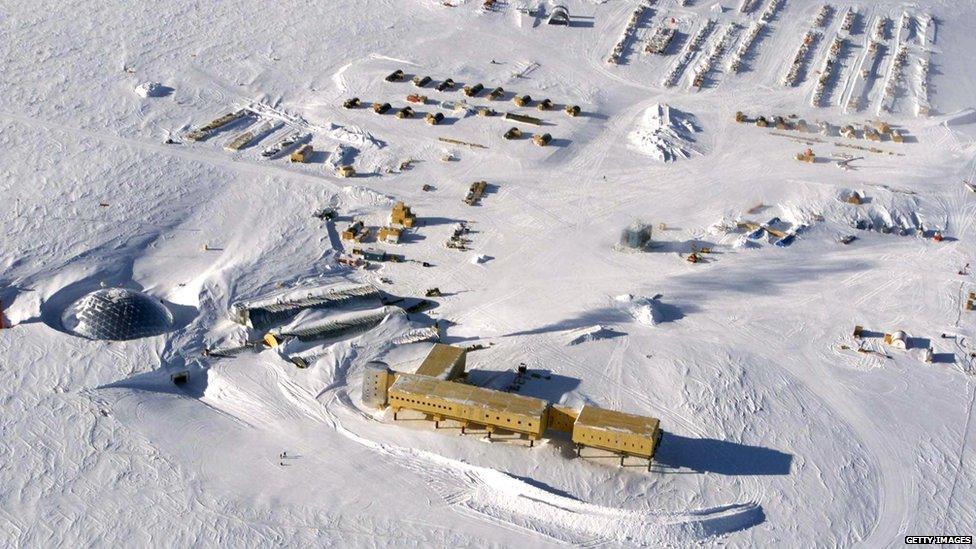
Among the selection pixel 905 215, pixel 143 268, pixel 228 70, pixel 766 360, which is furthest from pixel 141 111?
pixel 905 215

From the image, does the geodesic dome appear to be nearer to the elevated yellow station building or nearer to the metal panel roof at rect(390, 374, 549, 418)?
the elevated yellow station building

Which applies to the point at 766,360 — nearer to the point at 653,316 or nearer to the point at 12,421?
the point at 653,316

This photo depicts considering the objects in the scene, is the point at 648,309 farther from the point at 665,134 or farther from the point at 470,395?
the point at 665,134

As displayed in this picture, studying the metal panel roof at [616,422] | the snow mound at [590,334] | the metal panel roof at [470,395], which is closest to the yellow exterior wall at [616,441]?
the metal panel roof at [616,422]

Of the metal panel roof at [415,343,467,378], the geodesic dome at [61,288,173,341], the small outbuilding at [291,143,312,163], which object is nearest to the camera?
the metal panel roof at [415,343,467,378]

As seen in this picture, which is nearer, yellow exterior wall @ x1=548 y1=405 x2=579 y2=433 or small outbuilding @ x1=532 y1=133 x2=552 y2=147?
yellow exterior wall @ x1=548 y1=405 x2=579 y2=433

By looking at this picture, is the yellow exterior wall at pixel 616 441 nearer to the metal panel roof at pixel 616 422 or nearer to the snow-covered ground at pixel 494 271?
the metal panel roof at pixel 616 422
